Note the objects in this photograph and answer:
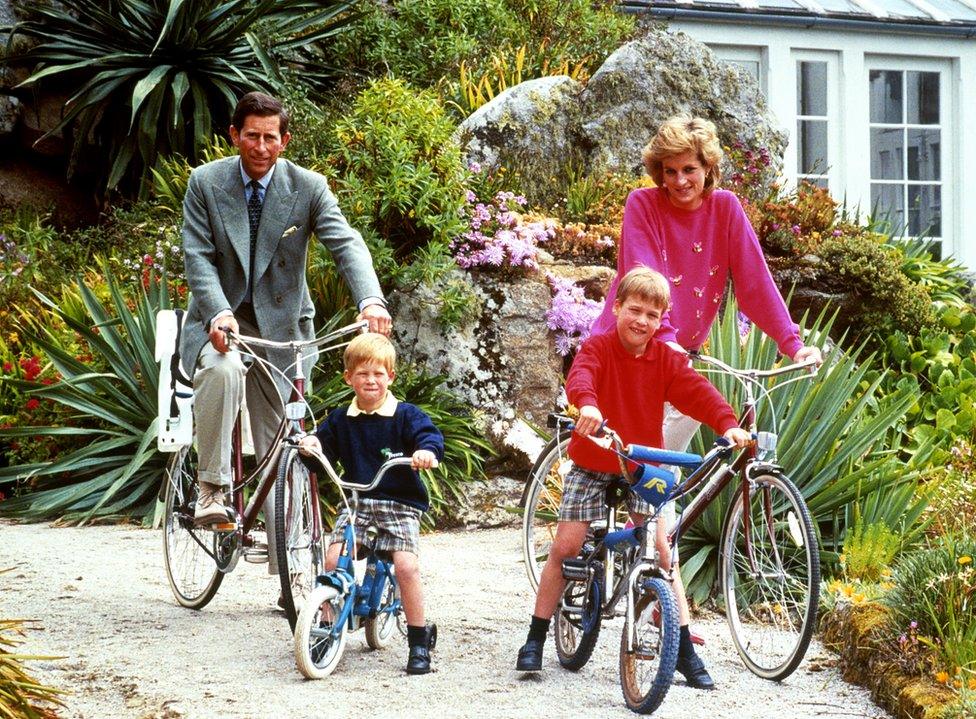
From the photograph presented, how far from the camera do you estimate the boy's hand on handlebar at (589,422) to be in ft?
12.7

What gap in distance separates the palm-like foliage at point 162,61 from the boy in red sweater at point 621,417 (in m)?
7.09

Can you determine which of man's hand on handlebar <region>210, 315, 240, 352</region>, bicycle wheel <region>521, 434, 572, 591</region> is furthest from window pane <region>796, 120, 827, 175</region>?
man's hand on handlebar <region>210, 315, 240, 352</region>

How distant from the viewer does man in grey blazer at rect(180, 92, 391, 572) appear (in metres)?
4.73

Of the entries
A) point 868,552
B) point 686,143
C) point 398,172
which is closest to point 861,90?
point 398,172

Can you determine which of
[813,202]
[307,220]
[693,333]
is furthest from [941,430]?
[307,220]

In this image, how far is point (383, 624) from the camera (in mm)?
4660

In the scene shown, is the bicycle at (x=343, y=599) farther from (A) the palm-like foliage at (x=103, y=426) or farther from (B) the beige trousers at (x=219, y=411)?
(A) the palm-like foliage at (x=103, y=426)

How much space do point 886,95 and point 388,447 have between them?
455 inches

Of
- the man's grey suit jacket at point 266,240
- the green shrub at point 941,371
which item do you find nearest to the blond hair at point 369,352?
the man's grey suit jacket at point 266,240

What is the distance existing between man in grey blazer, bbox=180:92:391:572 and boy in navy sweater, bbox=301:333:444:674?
1.58 feet

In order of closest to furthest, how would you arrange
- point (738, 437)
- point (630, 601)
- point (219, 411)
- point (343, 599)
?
point (630, 601) < point (738, 437) < point (343, 599) < point (219, 411)

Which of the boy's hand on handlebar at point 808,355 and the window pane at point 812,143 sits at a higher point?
the window pane at point 812,143

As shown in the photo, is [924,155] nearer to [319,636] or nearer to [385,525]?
[385,525]

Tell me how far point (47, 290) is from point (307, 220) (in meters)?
5.60
